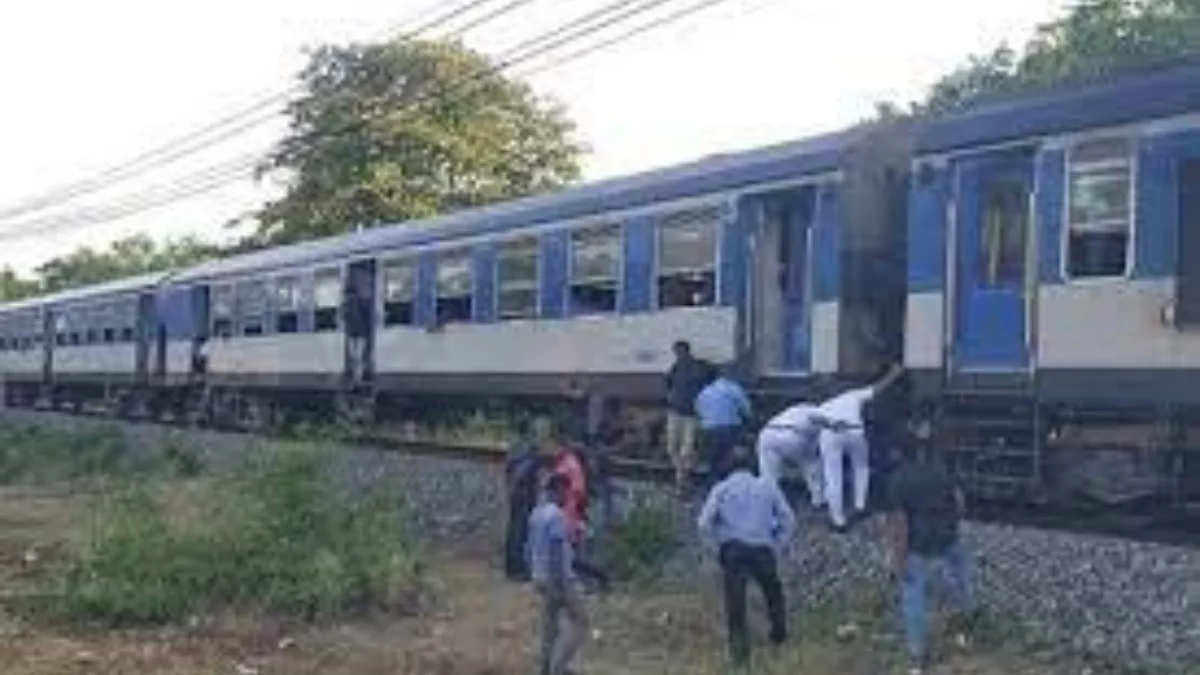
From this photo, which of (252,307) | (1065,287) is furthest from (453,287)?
(1065,287)

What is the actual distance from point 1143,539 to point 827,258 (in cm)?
510

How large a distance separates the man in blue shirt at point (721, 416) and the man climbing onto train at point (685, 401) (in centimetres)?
116

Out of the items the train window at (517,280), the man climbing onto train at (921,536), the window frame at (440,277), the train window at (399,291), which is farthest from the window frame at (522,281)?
the man climbing onto train at (921,536)

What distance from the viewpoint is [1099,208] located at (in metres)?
16.9

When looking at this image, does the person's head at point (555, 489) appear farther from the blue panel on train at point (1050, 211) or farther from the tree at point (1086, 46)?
the tree at point (1086, 46)

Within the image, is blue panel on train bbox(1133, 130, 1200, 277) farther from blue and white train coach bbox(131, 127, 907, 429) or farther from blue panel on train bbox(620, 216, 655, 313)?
blue panel on train bbox(620, 216, 655, 313)

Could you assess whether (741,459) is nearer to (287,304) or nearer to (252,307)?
(287,304)

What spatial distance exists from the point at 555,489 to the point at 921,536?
8.49 feet

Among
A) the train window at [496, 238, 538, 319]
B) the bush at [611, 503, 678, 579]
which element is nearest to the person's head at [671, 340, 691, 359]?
the bush at [611, 503, 678, 579]

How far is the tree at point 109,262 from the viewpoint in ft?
339

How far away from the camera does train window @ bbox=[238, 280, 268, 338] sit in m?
38.2

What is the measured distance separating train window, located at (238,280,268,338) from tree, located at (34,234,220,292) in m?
61.5

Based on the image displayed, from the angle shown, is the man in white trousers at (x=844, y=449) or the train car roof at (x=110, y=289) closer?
the man in white trousers at (x=844, y=449)

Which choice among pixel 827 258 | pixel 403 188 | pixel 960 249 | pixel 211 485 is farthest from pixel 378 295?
pixel 403 188
